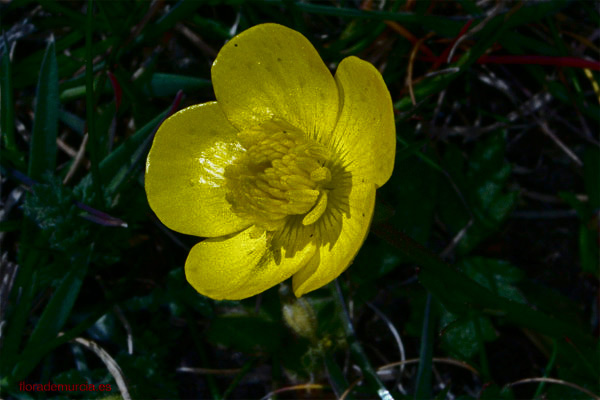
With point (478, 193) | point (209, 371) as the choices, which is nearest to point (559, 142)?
point (478, 193)

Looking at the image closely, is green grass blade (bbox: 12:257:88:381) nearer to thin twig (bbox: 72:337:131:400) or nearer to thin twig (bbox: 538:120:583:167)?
thin twig (bbox: 72:337:131:400)

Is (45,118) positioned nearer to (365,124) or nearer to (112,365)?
(112,365)

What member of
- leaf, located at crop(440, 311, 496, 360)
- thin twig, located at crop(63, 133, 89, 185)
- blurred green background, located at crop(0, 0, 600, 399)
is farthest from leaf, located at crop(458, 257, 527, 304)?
thin twig, located at crop(63, 133, 89, 185)

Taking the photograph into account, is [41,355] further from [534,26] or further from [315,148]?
[534,26]

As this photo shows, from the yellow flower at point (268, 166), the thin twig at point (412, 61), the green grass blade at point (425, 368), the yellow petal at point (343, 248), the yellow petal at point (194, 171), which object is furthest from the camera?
the thin twig at point (412, 61)

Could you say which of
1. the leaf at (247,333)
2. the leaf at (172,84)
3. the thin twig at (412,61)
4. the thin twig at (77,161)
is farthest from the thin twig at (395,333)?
the thin twig at (77,161)

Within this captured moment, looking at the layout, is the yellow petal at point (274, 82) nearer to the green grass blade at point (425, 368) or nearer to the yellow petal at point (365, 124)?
the yellow petal at point (365, 124)
